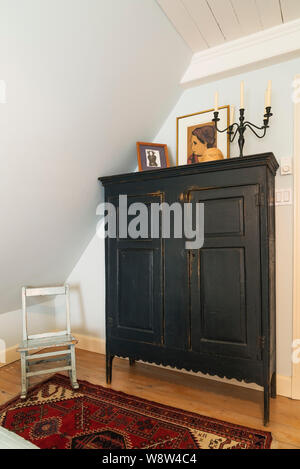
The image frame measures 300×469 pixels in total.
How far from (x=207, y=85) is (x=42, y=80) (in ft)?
4.34

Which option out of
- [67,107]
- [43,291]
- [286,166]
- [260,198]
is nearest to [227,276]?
[260,198]

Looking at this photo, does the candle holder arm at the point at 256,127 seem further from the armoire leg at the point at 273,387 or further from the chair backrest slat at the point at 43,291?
the chair backrest slat at the point at 43,291

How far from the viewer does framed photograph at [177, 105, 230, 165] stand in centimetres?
223

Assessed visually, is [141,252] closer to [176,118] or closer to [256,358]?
[256,358]

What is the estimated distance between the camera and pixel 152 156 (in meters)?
2.42

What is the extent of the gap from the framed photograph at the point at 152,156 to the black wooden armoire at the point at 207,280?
1.03ft

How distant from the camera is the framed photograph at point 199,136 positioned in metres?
2.23

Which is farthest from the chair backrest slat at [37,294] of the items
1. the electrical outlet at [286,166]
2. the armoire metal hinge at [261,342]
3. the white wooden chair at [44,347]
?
the electrical outlet at [286,166]

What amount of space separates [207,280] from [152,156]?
3.68ft

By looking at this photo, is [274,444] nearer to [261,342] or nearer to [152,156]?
[261,342]

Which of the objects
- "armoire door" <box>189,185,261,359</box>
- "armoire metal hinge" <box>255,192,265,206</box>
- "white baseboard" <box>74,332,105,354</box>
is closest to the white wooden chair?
"white baseboard" <box>74,332,105,354</box>

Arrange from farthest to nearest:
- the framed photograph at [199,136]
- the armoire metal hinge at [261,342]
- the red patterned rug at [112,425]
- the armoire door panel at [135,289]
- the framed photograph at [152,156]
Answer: the framed photograph at [152,156], the framed photograph at [199,136], the armoire door panel at [135,289], the armoire metal hinge at [261,342], the red patterned rug at [112,425]

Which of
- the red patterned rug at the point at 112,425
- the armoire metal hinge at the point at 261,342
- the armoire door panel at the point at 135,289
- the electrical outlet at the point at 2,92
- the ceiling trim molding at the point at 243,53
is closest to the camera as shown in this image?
the electrical outlet at the point at 2,92

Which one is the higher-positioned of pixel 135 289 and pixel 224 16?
pixel 224 16
